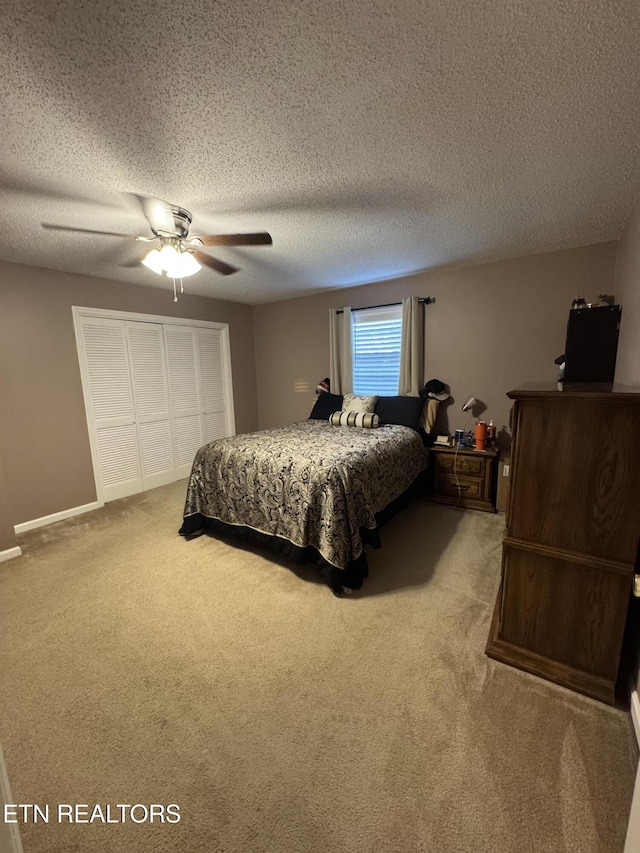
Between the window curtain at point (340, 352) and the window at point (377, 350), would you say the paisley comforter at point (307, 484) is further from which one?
the window curtain at point (340, 352)

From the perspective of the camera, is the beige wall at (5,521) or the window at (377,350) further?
the window at (377,350)

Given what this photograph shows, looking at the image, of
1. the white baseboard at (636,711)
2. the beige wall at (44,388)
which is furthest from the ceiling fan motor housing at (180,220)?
the white baseboard at (636,711)

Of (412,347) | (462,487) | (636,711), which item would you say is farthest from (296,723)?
(412,347)

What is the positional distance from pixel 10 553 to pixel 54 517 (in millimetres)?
697

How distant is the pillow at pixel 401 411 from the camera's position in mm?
3701


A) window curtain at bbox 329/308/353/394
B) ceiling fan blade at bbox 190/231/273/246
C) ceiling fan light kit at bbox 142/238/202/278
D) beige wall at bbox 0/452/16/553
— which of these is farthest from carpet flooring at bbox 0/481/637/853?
window curtain at bbox 329/308/353/394

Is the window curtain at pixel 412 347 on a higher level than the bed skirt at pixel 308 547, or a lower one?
higher

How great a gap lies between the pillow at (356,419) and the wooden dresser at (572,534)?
2.10 metres

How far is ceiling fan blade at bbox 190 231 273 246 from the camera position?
2010 mm

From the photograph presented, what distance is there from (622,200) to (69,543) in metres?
4.72

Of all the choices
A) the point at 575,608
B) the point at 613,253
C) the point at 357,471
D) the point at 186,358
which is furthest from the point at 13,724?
the point at 613,253

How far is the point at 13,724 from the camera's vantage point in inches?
55.9

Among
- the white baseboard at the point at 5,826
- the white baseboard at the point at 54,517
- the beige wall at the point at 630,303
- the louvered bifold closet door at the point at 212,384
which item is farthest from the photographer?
the louvered bifold closet door at the point at 212,384

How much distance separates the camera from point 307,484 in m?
Answer: 2.30
